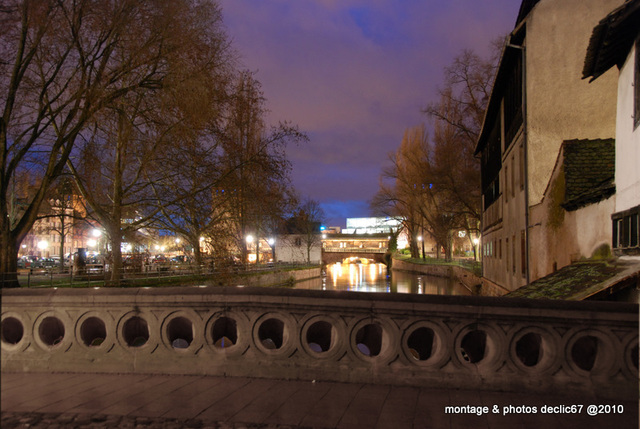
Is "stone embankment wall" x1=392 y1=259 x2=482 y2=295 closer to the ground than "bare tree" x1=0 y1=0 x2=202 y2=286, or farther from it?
closer to the ground

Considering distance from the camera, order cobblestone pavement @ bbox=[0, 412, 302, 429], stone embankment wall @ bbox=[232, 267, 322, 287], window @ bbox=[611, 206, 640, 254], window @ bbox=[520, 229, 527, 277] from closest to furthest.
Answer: cobblestone pavement @ bbox=[0, 412, 302, 429]
window @ bbox=[611, 206, 640, 254]
window @ bbox=[520, 229, 527, 277]
stone embankment wall @ bbox=[232, 267, 322, 287]

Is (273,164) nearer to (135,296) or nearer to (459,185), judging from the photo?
(135,296)

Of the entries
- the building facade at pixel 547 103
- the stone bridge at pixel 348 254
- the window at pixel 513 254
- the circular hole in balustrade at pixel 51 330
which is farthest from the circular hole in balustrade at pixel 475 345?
the stone bridge at pixel 348 254

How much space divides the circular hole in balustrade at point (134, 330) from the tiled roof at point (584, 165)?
35.6 feet

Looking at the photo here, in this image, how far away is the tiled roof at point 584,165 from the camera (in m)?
12.9

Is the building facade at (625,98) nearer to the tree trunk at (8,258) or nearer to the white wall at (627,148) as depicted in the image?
the white wall at (627,148)

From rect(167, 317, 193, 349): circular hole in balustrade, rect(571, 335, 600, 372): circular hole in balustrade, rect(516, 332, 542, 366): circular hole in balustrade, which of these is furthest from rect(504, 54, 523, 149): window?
rect(167, 317, 193, 349): circular hole in balustrade

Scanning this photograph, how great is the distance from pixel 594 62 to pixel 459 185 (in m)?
32.9

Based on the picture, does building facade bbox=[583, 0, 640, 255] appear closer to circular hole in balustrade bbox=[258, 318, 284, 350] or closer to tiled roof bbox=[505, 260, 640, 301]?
tiled roof bbox=[505, 260, 640, 301]

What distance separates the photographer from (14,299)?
589 centimetres

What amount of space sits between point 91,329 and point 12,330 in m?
1.01

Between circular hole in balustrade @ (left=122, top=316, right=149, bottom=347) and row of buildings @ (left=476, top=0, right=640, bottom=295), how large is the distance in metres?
7.59

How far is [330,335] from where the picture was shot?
590 cm

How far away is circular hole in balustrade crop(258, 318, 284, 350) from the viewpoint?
19.0 ft
